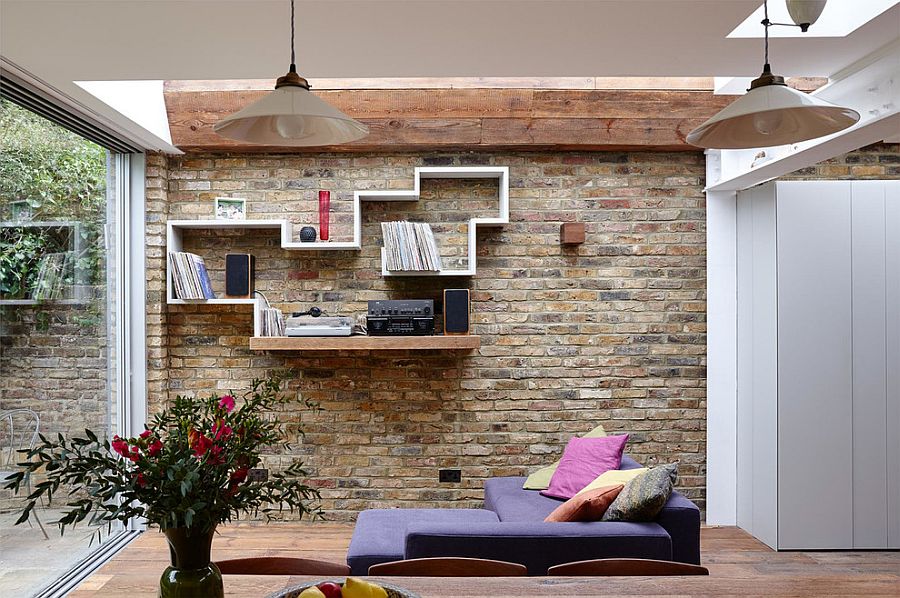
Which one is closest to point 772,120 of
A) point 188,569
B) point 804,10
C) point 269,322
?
point 804,10

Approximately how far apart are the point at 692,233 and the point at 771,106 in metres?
3.65

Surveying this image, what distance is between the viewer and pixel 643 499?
3.37 m

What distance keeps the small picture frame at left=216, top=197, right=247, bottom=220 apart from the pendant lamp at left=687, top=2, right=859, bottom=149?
12.3 feet

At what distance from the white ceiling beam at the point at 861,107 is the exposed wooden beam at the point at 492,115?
32.2 inches

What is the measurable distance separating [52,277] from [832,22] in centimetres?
378

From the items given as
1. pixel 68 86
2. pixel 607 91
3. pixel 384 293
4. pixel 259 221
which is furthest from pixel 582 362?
pixel 68 86

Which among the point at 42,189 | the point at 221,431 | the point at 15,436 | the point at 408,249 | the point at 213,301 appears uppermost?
the point at 42,189

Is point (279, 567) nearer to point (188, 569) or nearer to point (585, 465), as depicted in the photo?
point (188, 569)

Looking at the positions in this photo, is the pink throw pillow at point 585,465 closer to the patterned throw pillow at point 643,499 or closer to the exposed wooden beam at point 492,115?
the patterned throw pillow at point 643,499

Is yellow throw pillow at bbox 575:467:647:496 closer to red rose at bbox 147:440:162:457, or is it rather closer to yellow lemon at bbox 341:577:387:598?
yellow lemon at bbox 341:577:387:598

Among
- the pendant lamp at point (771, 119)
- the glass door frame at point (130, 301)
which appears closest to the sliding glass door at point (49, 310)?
the glass door frame at point (130, 301)

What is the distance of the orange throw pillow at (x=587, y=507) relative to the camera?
11.1ft

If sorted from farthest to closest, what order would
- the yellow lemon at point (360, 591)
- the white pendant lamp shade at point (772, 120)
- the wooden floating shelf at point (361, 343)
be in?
the wooden floating shelf at point (361, 343) → the white pendant lamp shade at point (772, 120) → the yellow lemon at point (360, 591)

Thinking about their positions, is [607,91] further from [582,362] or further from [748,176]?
[582,362]
